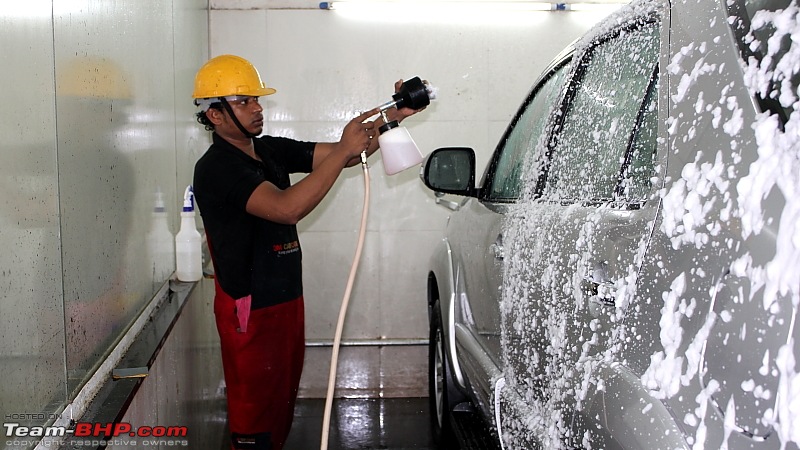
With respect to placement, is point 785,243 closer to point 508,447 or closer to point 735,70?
point 735,70

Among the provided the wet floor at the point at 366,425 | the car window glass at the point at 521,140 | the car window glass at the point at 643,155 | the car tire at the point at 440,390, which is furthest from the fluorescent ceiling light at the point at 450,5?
the car window glass at the point at 643,155

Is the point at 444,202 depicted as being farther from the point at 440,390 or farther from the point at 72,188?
the point at 72,188

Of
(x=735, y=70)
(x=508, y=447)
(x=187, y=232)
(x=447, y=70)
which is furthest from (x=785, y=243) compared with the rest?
(x=447, y=70)

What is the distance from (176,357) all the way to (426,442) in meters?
1.81

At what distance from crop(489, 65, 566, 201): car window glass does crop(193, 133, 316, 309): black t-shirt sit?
0.94m

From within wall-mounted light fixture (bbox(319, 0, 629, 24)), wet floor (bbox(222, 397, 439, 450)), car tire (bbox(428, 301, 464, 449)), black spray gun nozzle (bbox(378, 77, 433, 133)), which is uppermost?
wall-mounted light fixture (bbox(319, 0, 629, 24))

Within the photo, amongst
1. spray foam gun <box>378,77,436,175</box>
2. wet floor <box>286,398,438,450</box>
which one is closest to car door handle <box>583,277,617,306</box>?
spray foam gun <box>378,77,436,175</box>

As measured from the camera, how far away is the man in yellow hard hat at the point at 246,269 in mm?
3395

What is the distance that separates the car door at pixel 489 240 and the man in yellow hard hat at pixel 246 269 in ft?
1.76

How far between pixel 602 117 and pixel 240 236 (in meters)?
1.77

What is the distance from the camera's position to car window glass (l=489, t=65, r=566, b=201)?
2721mm

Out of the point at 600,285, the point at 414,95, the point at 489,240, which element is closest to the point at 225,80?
the point at 414,95

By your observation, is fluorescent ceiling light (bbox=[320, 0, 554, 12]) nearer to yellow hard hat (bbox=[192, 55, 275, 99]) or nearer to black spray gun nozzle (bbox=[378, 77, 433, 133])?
yellow hard hat (bbox=[192, 55, 275, 99])

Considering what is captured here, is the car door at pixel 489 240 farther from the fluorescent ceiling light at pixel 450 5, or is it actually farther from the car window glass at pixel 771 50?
the fluorescent ceiling light at pixel 450 5
